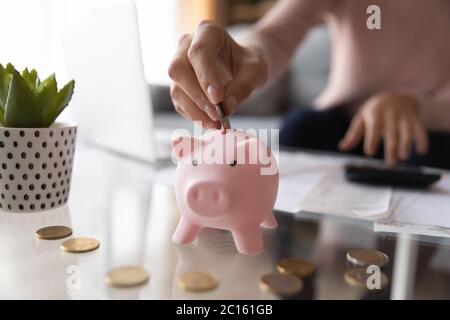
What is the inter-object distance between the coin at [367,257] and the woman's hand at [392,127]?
0.43 metres

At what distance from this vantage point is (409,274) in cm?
38

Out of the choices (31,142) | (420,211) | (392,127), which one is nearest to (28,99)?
(31,142)

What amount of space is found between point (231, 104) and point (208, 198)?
0.16m

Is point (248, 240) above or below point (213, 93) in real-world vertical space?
below

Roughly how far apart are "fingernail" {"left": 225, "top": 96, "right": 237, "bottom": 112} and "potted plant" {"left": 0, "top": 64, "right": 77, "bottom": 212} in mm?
186

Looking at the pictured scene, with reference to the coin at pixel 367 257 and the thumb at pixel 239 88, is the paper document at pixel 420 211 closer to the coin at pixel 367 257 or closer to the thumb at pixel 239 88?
the coin at pixel 367 257

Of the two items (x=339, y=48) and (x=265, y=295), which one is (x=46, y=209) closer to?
(x=265, y=295)

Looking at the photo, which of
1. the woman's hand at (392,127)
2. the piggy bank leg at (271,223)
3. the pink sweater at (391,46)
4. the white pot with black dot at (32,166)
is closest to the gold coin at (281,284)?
the piggy bank leg at (271,223)

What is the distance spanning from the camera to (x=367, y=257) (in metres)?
0.41

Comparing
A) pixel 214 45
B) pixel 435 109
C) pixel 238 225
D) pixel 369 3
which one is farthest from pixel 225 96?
pixel 435 109

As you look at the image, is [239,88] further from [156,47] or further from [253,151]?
[156,47]

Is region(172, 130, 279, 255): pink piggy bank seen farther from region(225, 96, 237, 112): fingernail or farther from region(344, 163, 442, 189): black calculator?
region(344, 163, 442, 189): black calculator

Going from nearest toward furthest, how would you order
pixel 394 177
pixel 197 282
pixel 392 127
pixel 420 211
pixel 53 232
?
pixel 197 282 < pixel 53 232 < pixel 420 211 < pixel 394 177 < pixel 392 127

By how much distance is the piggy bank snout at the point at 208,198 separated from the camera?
1.27 ft
